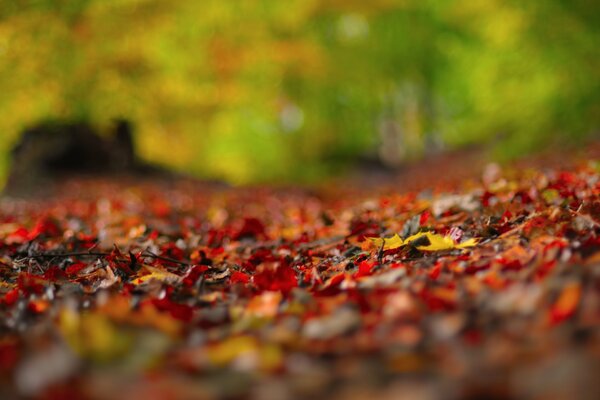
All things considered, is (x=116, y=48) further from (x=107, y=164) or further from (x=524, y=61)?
(x=524, y=61)

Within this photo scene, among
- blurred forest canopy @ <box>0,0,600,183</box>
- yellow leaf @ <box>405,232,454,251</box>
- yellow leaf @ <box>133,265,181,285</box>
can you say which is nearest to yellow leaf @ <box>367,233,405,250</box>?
yellow leaf @ <box>405,232,454,251</box>

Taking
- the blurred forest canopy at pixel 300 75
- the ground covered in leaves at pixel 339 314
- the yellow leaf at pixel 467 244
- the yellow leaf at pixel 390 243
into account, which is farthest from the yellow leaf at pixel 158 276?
the blurred forest canopy at pixel 300 75

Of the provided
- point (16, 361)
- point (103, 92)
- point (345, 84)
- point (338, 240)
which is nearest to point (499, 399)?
point (16, 361)

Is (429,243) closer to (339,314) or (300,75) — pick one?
(339,314)

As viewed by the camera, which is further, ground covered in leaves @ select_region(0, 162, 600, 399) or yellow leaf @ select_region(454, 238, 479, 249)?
yellow leaf @ select_region(454, 238, 479, 249)

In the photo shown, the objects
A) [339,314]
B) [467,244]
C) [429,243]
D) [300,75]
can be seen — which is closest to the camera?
[339,314]

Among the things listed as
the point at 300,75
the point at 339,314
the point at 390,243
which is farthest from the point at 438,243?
the point at 300,75

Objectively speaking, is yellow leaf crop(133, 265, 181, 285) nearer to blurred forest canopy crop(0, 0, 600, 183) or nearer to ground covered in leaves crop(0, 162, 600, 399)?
ground covered in leaves crop(0, 162, 600, 399)
